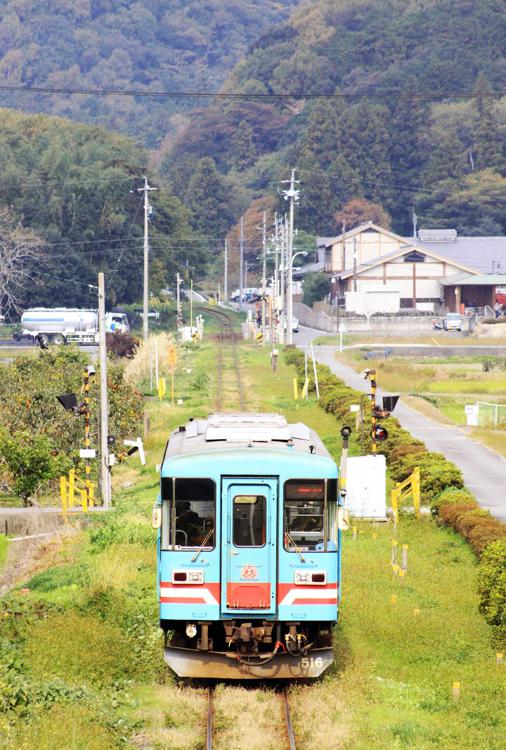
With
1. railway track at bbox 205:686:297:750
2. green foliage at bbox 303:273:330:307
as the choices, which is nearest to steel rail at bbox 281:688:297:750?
railway track at bbox 205:686:297:750

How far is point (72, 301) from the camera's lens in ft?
338

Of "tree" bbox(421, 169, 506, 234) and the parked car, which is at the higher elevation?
"tree" bbox(421, 169, 506, 234)

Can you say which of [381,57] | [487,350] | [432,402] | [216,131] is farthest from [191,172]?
[432,402]

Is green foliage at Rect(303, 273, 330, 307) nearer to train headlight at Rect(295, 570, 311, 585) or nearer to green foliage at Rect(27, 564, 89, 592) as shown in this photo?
green foliage at Rect(27, 564, 89, 592)

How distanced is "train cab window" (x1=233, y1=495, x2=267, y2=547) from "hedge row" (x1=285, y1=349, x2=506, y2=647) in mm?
3626

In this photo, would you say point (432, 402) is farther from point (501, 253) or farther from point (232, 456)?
point (501, 253)

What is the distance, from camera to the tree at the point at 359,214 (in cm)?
14450

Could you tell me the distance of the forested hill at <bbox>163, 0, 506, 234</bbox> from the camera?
481ft

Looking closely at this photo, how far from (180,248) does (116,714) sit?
99176mm

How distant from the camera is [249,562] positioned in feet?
47.4

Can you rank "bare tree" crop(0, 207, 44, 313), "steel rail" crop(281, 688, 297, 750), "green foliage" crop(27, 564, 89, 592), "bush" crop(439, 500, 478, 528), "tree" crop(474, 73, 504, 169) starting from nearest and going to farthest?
"steel rail" crop(281, 688, 297, 750)
"green foliage" crop(27, 564, 89, 592)
"bush" crop(439, 500, 478, 528)
"bare tree" crop(0, 207, 44, 313)
"tree" crop(474, 73, 504, 169)

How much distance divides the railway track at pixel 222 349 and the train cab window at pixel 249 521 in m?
31.6

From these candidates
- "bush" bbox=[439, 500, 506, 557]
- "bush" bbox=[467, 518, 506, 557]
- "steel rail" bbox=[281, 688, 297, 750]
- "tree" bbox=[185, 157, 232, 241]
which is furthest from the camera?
"tree" bbox=[185, 157, 232, 241]

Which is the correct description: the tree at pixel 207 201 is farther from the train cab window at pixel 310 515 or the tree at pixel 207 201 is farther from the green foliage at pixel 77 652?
the train cab window at pixel 310 515
